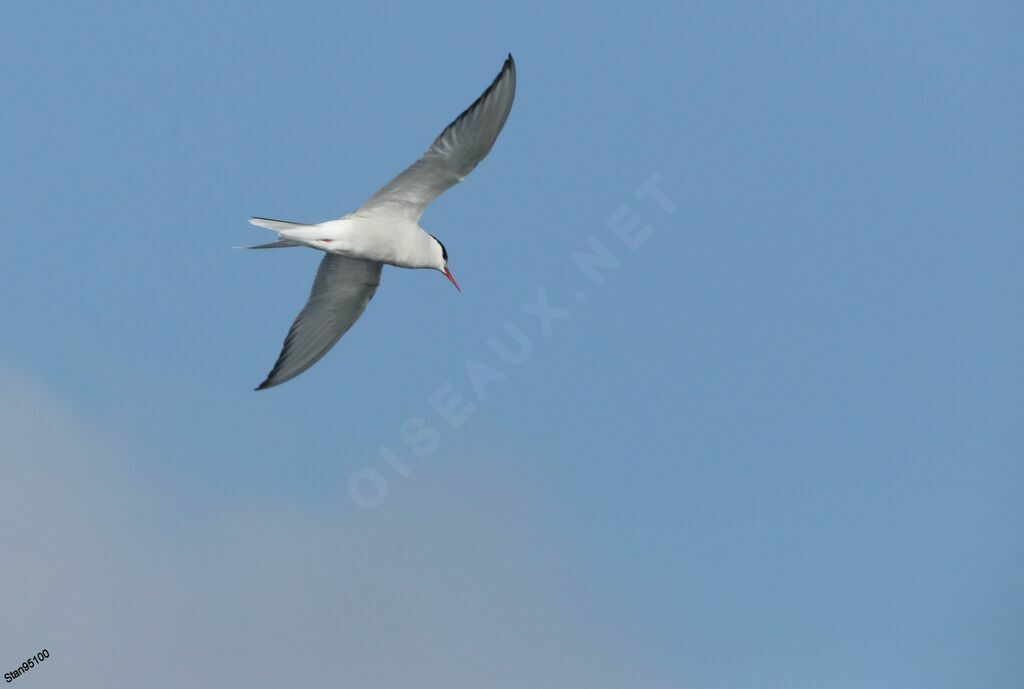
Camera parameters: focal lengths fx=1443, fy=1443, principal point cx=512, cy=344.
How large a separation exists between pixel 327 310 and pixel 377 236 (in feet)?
6.09

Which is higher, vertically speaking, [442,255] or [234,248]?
[234,248]

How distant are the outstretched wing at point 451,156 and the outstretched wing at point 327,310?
1464 mm

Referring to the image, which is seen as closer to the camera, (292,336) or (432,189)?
(432,189)

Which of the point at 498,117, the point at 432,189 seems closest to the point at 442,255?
the point at 432,189

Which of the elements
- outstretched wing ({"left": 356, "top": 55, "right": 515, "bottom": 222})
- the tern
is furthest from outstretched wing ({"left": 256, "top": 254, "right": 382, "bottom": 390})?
outstretched wing ({"left": 356, "top": 55, "right": 515, "bottom": 222})

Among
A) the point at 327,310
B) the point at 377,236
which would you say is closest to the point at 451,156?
the point at 377,236

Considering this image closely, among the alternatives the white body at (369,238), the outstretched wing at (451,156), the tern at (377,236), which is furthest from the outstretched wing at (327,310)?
the outstretched wing at (451,156)

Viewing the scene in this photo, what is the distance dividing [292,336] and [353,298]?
0.85 meters

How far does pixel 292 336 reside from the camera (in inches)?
669

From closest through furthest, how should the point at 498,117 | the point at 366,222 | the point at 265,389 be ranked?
the point at 498,117
the point at 366,222
the point at 265,389

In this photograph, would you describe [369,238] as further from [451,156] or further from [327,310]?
[327,310]

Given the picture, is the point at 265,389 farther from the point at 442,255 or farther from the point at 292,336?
the point at 442,255

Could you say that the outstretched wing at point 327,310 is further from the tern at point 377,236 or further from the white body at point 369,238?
the white body at point 369,238

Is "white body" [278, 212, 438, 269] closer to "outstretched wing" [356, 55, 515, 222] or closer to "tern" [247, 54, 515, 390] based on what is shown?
"tern" [247, 54, 515, 390]
